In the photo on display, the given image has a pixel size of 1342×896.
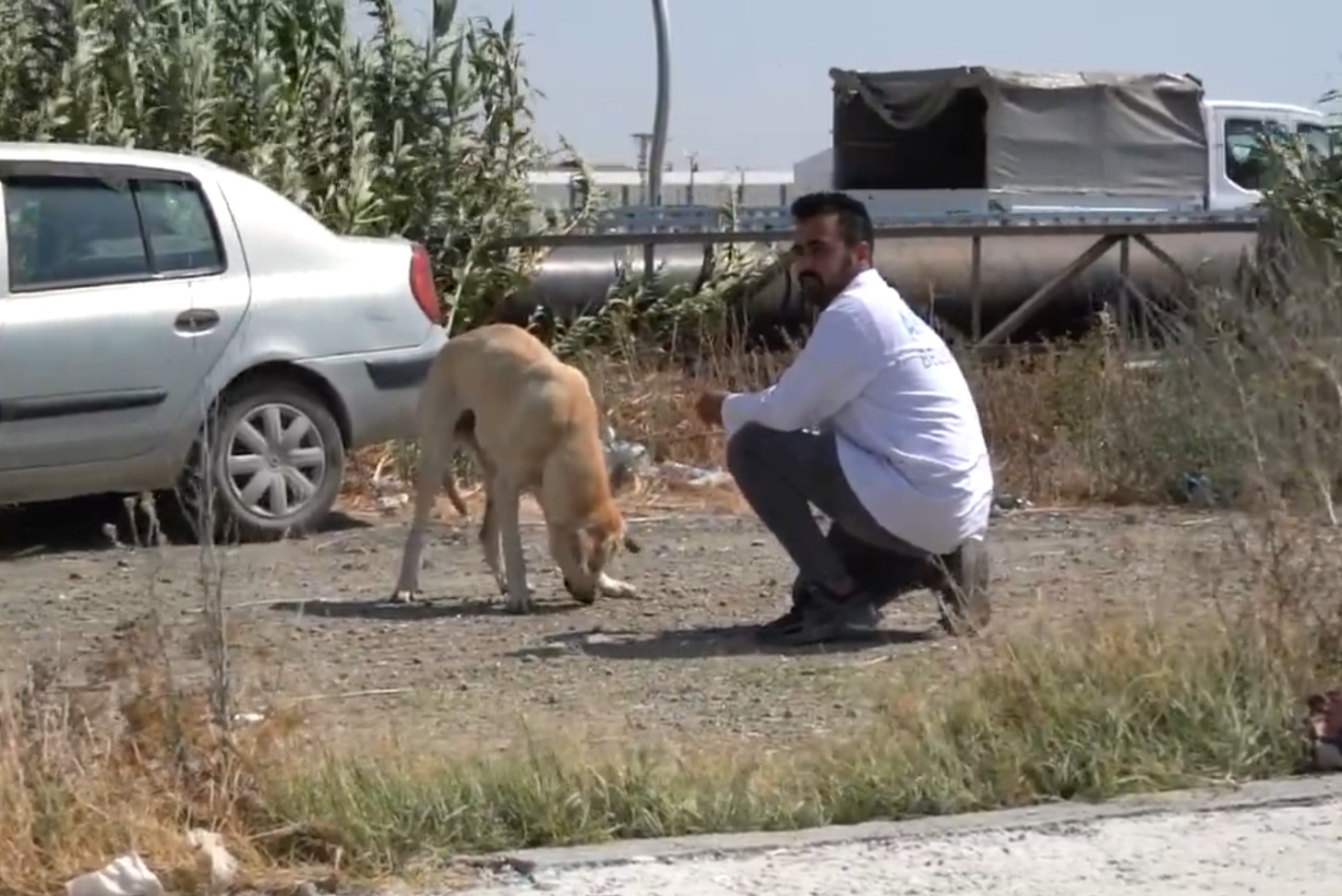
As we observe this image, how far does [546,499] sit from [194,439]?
6.53ft

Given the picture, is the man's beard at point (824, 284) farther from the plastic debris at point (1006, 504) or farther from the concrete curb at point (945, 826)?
the plastic debris at point (1006, 504)

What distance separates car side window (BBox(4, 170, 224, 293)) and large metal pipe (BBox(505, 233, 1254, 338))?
4.55 m

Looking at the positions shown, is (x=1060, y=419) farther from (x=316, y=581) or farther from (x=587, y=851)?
(x=587, y=851)

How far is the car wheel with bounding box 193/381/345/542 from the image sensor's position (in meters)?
10.3

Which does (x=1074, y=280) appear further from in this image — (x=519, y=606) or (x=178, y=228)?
(x=519, y=606)

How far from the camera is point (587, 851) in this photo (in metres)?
5.63

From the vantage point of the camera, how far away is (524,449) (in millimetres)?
8977

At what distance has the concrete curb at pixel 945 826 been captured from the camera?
5.60m

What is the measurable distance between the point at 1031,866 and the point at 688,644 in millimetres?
2735

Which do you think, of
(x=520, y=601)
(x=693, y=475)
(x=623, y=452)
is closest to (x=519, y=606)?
(x=520, y=601)

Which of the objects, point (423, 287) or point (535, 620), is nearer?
point (535, 620)

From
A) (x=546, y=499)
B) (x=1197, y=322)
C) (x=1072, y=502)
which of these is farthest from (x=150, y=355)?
(x=1197, y=322)

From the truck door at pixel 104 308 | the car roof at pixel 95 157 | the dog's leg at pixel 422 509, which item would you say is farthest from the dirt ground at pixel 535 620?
the car roof at pixel 95 157

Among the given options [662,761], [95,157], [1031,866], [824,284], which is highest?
[95,157]
